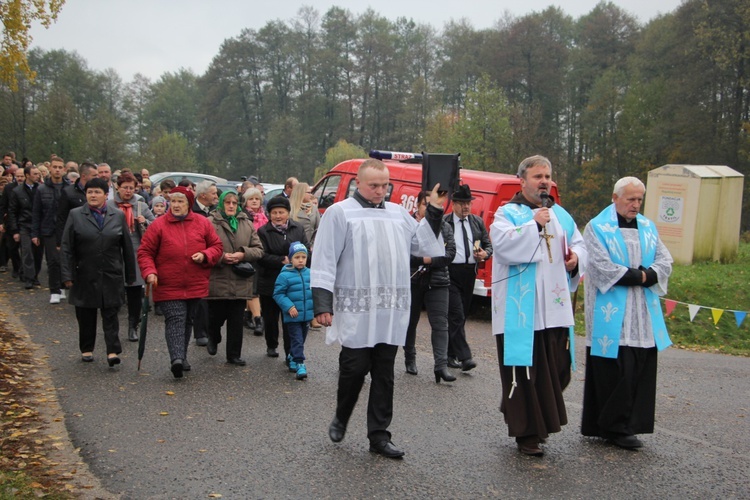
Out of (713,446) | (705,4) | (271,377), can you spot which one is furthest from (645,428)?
(705,4)

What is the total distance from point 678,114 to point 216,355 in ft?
130

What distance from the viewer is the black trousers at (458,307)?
9.05 m

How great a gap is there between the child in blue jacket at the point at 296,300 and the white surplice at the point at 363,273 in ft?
8.37

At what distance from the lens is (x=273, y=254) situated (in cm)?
931

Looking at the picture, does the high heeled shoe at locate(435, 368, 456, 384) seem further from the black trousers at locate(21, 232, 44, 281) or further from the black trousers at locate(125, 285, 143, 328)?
the black trousers at locate(21, 232, 44, 281)

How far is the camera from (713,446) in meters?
6.44

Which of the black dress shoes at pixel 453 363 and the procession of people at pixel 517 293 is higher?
the procession of people at pixel 517 293

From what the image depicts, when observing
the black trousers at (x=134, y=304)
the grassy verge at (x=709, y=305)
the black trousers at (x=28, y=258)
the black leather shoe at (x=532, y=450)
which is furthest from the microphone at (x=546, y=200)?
the black trousers at (x=28, y=258)

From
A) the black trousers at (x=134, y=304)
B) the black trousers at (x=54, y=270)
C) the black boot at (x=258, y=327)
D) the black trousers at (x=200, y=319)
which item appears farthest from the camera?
the black trousers at (x=54, y=270)

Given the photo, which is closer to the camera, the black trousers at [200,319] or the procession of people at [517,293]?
the procession of people at [517,293]

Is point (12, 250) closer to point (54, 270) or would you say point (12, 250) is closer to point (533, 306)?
point (54, 270)

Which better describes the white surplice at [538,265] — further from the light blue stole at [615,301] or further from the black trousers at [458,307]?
the black trousers at [458,307]

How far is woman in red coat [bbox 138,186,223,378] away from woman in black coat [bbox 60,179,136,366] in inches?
25.2

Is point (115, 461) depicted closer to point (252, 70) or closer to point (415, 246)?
point (415, 246)
